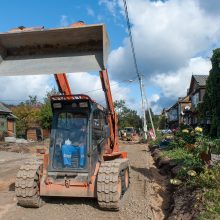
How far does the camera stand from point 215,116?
28.5m

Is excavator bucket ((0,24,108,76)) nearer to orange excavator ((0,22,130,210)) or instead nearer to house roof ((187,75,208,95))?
orange excavator ((0,22,130,210))

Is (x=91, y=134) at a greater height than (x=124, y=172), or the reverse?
(x=91, y=134)

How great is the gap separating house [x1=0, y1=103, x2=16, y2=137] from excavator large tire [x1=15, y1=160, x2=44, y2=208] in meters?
32.7

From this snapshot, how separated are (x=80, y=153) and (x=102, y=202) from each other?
1.26m

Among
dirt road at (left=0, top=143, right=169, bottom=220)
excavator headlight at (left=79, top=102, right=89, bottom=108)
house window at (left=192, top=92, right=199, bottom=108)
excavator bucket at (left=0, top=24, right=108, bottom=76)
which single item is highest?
house window at (left=192, top=92, right=199, bottom=108)

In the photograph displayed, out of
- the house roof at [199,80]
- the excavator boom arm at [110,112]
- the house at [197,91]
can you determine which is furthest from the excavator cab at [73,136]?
the house roof at [199,80]

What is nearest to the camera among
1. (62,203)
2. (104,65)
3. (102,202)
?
(104,65)

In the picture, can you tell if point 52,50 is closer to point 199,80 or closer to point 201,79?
point 199,80

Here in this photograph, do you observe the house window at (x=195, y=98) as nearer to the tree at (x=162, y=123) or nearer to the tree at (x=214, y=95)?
the tree at (x=214, y=95)

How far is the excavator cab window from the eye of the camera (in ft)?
28.6

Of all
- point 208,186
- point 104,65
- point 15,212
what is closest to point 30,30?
point 104,65

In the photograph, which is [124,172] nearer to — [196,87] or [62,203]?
Answer: [62,203]

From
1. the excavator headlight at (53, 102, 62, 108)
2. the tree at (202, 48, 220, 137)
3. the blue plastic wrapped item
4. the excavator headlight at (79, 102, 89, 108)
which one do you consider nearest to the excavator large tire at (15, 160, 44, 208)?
the blue plastic wrapped item

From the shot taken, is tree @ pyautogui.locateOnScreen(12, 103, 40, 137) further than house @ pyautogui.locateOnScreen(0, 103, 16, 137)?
Yes
